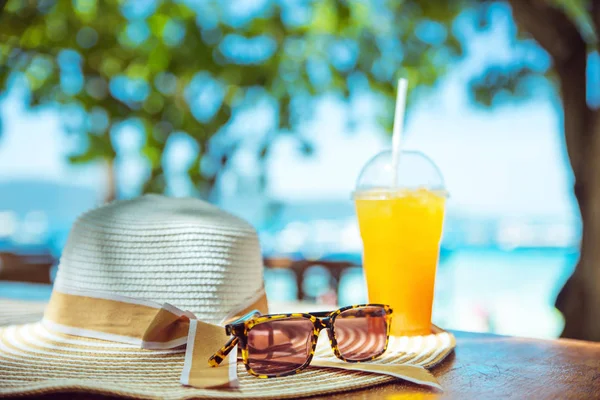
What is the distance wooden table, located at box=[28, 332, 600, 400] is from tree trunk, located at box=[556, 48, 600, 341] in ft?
6.42

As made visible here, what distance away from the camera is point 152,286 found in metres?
0.83

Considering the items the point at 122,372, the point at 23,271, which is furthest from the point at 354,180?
the point at 23,271

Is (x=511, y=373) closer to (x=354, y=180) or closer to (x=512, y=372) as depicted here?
(x=512, y=372)

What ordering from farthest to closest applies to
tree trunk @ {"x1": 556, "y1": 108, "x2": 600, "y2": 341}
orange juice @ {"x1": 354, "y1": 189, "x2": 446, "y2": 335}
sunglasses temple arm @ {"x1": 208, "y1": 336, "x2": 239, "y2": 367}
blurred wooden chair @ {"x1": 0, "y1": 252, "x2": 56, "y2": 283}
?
blurred wooden chair @ {"x1": 0, "y1": 252, "x2": 56, "y2": 283} < tree trunk @ {"x1": 556, "y1": 108, "x2": 600, "y2": 341} < orange juice @ {"x1": 354, "y1": 189, "x2": 446, "y2": 335} < sunglasses temple arm @ {"x1": 208, "y1": 336, "x2": 239, "y2": 367}

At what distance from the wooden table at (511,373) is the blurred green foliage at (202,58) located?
2641mm

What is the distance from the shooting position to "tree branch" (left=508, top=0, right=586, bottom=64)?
2.78 meters

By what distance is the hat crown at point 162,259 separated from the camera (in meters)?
0.84

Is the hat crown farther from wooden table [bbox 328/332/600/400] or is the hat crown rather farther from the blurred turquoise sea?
wooden table [bbox 328/332/600/400]

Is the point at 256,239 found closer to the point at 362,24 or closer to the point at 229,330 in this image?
the point at 229,330

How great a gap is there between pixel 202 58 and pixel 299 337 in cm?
343

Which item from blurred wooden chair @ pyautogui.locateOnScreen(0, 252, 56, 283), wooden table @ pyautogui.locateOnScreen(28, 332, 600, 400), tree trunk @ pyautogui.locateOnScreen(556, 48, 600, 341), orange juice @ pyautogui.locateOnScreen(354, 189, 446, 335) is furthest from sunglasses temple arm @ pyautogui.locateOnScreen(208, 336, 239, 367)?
blurred wooden chair @ pyautogui.locateOnScreen(0, 252, 56, 283)

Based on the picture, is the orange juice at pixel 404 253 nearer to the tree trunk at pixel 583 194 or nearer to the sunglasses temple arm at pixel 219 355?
the sunglasses temple arm at pixel 219 355

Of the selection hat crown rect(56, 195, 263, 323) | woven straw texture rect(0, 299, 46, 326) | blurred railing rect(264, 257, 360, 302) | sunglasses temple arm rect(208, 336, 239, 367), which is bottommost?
blurred railing rect(264, 257, 360, 302)

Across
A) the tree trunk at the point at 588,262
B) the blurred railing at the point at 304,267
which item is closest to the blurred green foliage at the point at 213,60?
the tree trunk at the point at 588,262
